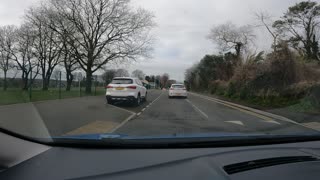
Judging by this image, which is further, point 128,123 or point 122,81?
point 122,81

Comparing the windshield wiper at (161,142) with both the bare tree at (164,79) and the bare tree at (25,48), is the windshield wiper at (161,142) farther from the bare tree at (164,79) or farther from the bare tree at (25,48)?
the bare tree at (164,79)

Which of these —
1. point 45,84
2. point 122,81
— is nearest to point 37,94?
point 45,84

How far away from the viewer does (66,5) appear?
42.2 m

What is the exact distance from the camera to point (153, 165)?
2943mm

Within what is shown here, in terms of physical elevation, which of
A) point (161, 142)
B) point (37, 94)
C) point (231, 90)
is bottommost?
point (37, 94)

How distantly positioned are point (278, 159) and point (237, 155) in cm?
32

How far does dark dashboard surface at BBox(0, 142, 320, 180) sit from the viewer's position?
2.81 meters

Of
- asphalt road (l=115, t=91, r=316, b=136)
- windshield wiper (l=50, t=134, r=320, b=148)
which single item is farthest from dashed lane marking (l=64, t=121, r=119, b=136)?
windshield wiper (l=50, t=134, r=320, b=148)

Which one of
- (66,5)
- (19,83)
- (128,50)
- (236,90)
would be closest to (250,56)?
(236,90)

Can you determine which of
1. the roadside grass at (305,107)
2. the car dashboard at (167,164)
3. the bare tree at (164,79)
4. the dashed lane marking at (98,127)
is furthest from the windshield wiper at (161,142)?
the bare tree at (164,79)

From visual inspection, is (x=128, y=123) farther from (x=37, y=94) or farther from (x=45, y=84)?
(x=45, y=84)

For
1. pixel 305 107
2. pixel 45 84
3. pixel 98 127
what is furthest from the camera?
pixel 45 84

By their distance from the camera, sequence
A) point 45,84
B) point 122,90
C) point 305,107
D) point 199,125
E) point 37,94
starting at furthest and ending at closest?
1. point 45,84
2. point 37,94
3. point 305,107
4. point 122,90
5. point 199,125

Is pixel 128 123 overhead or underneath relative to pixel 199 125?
underneath
